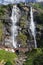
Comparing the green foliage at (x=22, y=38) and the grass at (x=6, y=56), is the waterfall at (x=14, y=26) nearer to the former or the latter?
the green foliage at (x=22, y=38)

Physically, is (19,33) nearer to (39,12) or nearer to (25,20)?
(25,20)

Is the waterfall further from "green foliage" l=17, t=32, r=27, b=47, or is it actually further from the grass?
the grass

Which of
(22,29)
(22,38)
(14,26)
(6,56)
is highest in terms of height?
(14,26)

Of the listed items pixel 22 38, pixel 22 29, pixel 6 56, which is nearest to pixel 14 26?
pixel 22 29

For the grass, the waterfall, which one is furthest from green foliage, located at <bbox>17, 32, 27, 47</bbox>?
the grass

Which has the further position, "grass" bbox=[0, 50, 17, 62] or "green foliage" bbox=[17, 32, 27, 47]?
"green foliage" bbox=[17, 32, 27, 47]

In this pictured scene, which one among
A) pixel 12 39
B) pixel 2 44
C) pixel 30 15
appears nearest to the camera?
pixel 2 44

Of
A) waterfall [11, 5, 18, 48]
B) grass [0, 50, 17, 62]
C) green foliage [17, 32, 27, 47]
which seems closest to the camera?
grass [0, 50, 17, 62]

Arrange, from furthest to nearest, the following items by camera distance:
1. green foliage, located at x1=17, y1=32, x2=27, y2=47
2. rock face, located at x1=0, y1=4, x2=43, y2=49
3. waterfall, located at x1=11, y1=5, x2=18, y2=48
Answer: waterfall, located at x1=11, y1=5, x2=18, y2=48, rock face, located at x1=0, y1=4, x2=43, y2=49, green foliage, located at x1=17, y1=32, x2=27, y2=47

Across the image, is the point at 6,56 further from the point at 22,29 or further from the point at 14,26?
the point at 14,26

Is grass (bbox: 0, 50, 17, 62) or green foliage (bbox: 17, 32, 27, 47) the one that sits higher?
grass (bbox: 0, 50, 17, 62)

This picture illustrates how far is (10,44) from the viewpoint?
7162 cm

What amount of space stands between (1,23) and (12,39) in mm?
4969

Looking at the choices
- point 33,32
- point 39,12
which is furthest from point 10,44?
point 39,12
